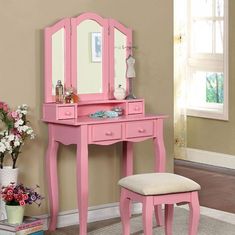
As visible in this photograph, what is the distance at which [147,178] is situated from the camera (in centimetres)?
424

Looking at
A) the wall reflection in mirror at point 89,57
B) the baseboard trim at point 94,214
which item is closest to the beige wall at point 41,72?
the baseboard trim at point 94,214

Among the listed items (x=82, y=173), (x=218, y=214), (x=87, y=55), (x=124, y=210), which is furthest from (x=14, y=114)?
(x=218, y=214)

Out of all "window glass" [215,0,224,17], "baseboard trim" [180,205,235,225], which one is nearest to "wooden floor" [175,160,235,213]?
"baseboard trim" [180,205,235,225]

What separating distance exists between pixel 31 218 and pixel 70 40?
120 cm

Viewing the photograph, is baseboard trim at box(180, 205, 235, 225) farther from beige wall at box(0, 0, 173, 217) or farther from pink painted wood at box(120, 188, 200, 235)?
pink painted wood at box(120, 188, 200, 235)

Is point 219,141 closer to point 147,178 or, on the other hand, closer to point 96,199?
point 96,199

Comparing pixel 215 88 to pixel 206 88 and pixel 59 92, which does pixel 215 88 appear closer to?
pixel 206 88

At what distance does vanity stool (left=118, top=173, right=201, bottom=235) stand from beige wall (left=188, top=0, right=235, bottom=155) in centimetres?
298

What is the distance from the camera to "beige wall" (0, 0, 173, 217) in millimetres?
4699

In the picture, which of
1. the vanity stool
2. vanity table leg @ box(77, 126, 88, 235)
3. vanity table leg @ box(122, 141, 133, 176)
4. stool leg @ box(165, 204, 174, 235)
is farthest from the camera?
vanity table leg @ box(122, 141, 133, 176)

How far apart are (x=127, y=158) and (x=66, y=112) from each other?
28.5 inches

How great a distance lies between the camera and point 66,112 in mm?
4699

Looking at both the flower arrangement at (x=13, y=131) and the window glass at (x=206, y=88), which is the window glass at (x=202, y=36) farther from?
the flower arrangement at (x=13, y=131)

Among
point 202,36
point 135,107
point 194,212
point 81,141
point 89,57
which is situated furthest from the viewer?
point 202,36
